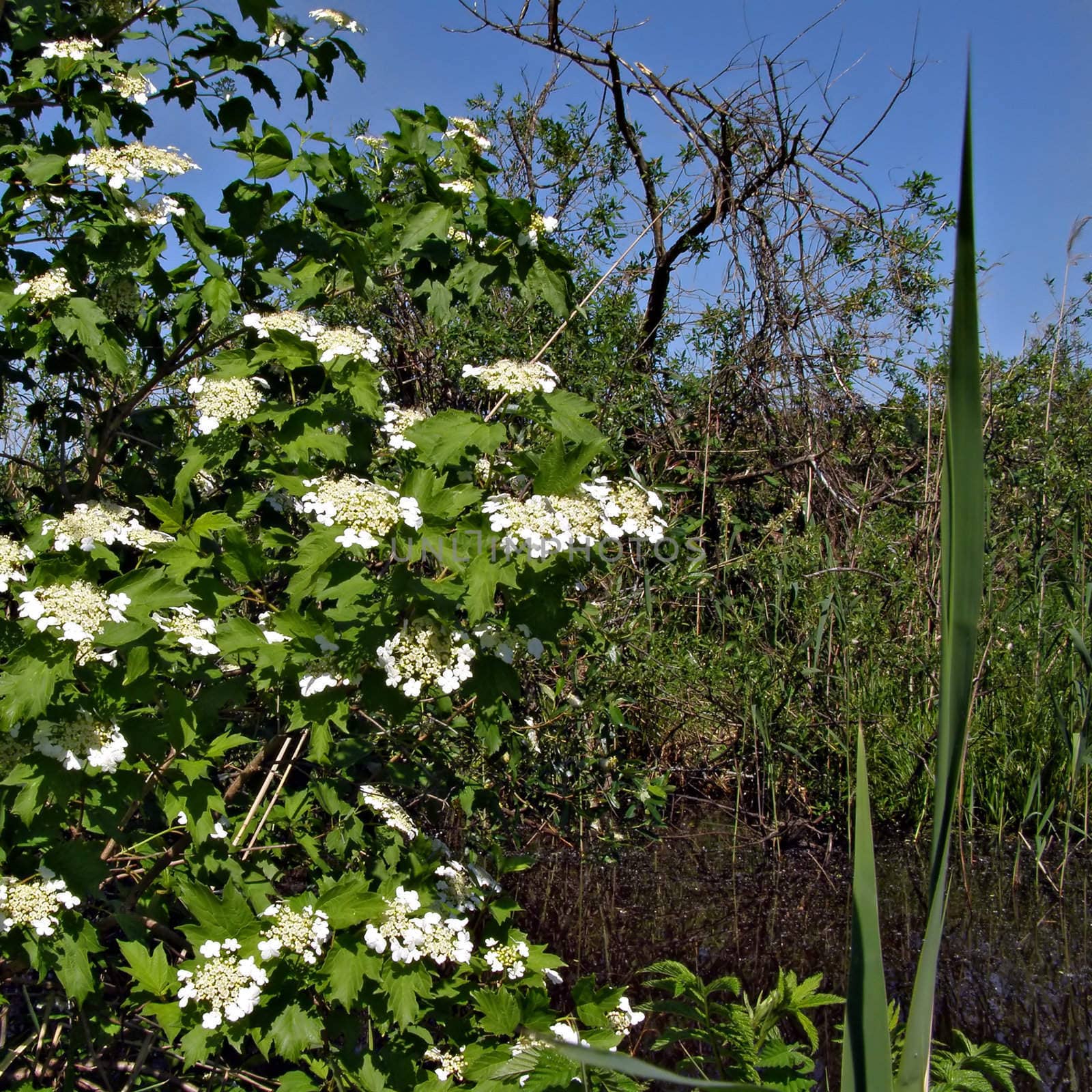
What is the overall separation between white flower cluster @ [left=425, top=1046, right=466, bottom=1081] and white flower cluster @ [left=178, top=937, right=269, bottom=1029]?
1.23 ft

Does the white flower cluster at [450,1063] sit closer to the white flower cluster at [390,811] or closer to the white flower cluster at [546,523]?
the white flower cluster at [390,811]

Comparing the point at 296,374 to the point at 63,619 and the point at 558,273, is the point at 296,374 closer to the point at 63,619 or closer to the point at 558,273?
the point at 558,273

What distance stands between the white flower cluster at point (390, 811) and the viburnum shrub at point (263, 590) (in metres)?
0.01

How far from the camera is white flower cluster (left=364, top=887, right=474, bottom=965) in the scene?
1578mm

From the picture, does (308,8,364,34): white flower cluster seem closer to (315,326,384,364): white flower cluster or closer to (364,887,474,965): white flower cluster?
(315,326,384,364): white flower cluster

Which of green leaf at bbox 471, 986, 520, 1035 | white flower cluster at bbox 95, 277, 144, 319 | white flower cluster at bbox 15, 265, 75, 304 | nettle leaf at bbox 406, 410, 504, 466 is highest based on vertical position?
white flower cluster at bbox 95, 277, 144, 319

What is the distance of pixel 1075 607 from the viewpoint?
362cm

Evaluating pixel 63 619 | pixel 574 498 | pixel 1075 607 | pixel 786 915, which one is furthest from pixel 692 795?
pixel 63 619

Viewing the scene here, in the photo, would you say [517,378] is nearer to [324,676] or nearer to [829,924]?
[324,676]

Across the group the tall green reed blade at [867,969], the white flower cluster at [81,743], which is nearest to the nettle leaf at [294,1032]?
the white flower cluster at [81,743]

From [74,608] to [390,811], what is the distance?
84 centimetres

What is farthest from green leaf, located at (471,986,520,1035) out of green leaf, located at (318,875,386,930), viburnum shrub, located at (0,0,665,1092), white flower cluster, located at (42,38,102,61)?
white flower cluster, located at (42,38,102,61)

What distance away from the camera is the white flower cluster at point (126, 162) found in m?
1.85

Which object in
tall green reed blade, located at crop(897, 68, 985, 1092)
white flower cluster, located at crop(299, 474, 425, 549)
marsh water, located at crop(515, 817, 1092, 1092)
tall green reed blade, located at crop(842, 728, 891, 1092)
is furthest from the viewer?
marsh water, located at crop(515, 817, 1092, 1092)
